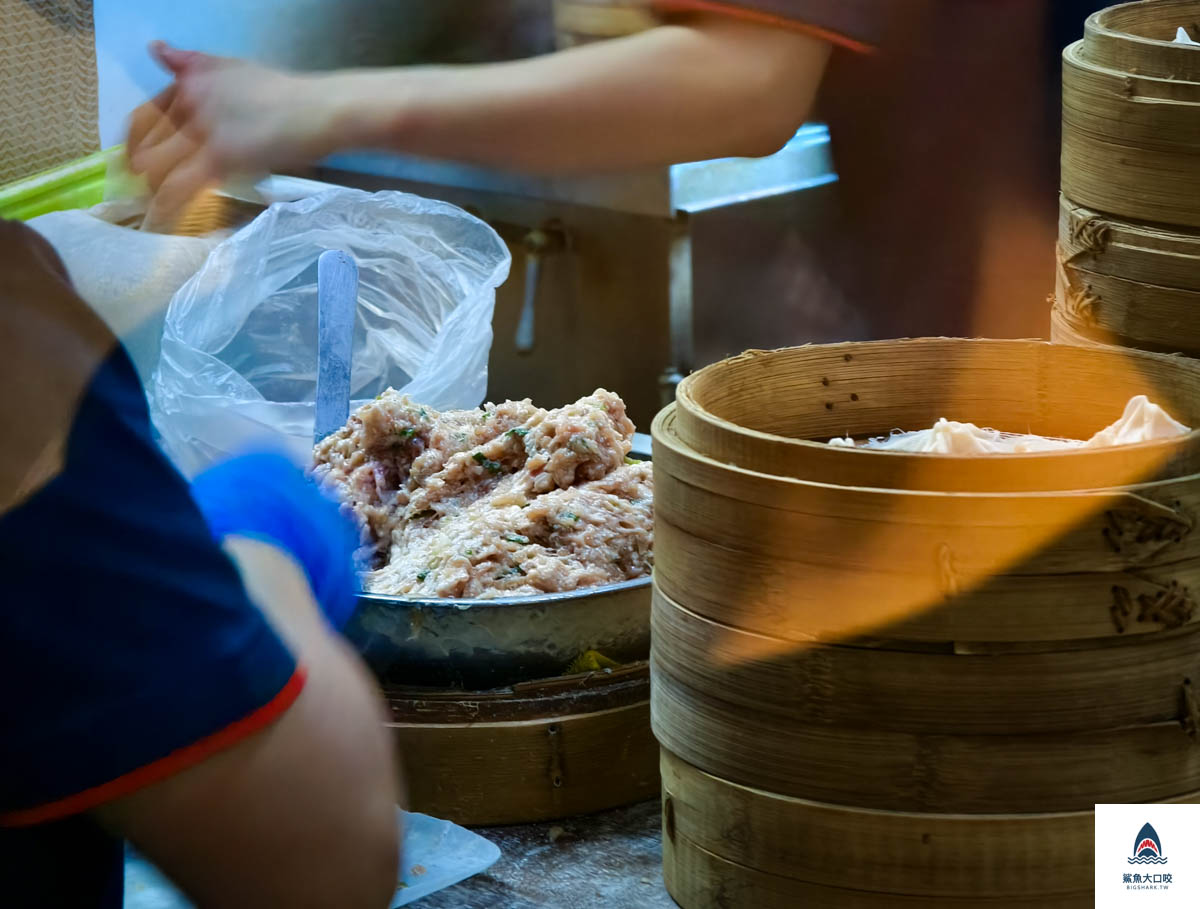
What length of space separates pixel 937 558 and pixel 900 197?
8.09ft

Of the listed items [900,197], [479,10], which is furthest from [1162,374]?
[900,197]

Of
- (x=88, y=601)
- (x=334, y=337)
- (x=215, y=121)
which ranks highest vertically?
(x=215, y=121)

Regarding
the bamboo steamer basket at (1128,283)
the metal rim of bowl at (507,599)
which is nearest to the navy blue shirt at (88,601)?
the metal rim of bowl at (507,599)

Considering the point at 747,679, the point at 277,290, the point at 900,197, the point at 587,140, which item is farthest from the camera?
the point at 900,197

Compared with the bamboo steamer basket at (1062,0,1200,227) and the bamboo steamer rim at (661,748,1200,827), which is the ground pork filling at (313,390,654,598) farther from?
the bamboo steamer basket at (1062,0,1200,227)

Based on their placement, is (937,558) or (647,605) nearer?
(937,558)

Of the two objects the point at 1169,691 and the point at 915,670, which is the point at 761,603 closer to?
the point at 915,670

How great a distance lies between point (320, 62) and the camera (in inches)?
31.0

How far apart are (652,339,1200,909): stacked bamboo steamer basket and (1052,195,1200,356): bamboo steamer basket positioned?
48cm

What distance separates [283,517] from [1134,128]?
3.63 feet

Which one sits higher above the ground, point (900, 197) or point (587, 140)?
point (587, 140)

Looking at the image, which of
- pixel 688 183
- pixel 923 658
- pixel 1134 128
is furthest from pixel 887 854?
pixel 688 183

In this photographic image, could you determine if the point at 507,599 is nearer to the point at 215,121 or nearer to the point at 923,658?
the point at 923,658

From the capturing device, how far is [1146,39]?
164cm
